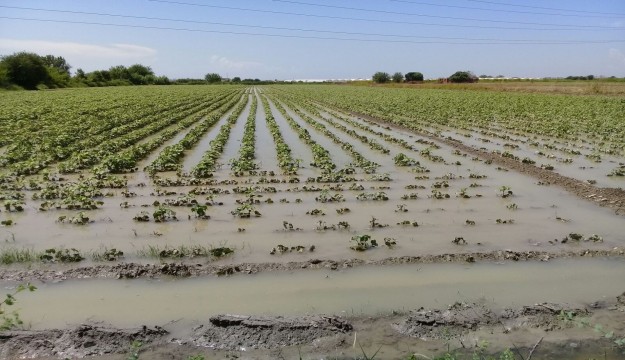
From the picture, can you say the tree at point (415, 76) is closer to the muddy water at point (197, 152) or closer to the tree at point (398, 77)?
the tree at point (398, 77)

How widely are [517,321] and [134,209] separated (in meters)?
6.51

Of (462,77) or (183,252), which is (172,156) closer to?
(183,252)

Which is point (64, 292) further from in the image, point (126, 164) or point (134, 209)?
point (126, 164)

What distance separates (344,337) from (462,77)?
84566 mm

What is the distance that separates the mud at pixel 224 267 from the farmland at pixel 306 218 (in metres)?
0.02

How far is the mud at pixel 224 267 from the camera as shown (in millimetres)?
5770

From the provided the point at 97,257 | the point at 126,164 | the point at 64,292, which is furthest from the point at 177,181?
the point at 64,292

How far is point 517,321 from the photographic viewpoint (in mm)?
4602

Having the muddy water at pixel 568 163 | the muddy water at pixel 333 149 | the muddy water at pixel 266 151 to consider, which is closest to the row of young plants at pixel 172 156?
the muddy water at pixel 266 151

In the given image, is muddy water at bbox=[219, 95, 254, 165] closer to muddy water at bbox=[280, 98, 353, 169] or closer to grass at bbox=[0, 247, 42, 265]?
muddy water at bbox=[280, 98, 353, 169]

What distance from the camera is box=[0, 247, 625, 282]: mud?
5770 millimetres

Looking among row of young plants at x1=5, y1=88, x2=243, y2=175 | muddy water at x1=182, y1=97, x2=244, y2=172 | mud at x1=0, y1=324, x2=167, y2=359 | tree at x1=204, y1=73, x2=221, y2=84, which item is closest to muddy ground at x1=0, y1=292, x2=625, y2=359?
mud at x1=0, y1=324, x2=167, y2=359

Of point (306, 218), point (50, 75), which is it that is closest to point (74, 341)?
point (306, 218)

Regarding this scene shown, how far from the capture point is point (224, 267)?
5941 millimetres
